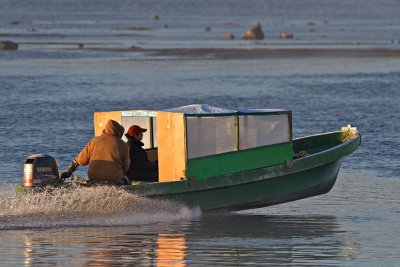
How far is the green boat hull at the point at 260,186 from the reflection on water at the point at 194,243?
15.1 inches

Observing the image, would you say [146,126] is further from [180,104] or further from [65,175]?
[180,104]

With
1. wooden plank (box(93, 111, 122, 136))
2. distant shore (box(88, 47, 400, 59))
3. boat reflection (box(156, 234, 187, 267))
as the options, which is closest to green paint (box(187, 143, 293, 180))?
boat reflection (box(156, 234, 187, 267))

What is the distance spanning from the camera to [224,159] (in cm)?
2103

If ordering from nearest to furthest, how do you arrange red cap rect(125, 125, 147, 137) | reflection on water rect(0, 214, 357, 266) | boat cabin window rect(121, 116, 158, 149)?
1. reflection on water rect(0, 214, 357, 266)
2. red cap rect(125, 125, 147, 137)
3. boat cabin window rect(121, 116, 158, 149)

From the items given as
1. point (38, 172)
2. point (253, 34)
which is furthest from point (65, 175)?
point (253, 34)

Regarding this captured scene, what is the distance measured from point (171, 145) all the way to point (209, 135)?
0.70 meters

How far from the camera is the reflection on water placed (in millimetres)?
17297

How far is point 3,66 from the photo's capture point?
58500mm

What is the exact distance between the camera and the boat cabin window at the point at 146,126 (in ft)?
73.1

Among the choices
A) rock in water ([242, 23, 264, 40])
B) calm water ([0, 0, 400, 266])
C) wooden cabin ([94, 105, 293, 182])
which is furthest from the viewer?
rock in water ([242, 23, 264, 40])

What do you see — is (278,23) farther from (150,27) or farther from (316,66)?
(316,66)

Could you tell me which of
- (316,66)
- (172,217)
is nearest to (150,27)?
(316,66)

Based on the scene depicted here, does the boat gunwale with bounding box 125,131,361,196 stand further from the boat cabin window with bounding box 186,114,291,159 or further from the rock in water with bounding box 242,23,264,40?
the rock in water with bounding box 242,23,264,40

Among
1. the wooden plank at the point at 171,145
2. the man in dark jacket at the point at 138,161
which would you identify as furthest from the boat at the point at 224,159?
the man in dark jacket at the point at 138,161
